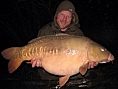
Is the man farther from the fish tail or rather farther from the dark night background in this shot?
the dark night background

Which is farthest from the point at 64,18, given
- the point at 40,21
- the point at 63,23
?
the point at 40,21

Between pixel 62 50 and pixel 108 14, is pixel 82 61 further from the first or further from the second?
pixel 108 14

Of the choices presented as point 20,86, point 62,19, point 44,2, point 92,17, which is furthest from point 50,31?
point 92,17

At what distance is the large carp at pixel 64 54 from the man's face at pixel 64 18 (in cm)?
59

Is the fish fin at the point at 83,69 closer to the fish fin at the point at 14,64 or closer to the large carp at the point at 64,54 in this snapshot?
the large carp at the point at 64,54

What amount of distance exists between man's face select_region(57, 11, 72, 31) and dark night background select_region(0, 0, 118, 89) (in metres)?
1.19

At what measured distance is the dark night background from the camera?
16.1 ft

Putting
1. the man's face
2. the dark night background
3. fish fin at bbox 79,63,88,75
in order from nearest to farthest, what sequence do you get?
fish fin at bbox 79,63,88,75 < the man's face < the dark night background

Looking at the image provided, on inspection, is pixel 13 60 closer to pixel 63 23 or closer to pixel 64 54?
pixel 64 54

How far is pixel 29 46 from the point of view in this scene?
2260 millimetres

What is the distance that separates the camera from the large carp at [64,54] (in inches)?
86.0

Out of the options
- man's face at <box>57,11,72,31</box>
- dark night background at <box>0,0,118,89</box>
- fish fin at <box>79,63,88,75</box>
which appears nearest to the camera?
fish fin at <box>79,63,88,75</box>

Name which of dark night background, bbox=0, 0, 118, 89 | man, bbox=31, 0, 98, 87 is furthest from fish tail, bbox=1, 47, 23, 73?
dark night background, bbox=0, 0, 118, 89

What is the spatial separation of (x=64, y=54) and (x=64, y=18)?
2.48 feet
